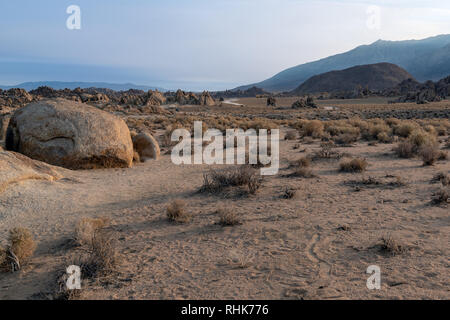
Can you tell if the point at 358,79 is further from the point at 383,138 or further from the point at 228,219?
the point at 228,219

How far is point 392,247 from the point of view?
4754 millimetres

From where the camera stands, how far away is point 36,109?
9.66 meters

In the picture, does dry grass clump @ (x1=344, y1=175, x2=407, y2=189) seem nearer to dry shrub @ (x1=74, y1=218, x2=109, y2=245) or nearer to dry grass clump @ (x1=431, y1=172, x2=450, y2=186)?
dry grass clump @ (x1=431, y1=172, x2=450, y2=186)

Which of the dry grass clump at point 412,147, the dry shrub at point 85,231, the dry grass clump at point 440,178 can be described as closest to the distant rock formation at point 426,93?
the dry grass clump at point 412,147

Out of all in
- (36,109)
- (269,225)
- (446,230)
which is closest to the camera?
(446,230)

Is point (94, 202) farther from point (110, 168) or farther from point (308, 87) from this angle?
point (308, 87)

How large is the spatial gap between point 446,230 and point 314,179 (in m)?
3.69

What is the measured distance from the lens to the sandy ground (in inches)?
155

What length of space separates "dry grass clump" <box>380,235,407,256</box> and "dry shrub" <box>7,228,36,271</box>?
4.98 metres

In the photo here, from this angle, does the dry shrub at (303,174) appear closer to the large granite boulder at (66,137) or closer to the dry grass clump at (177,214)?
the dry grass clump at (177,214)

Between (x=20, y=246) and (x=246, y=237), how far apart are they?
3.23 meters

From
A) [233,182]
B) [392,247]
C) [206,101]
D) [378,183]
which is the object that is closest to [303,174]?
[378,183]

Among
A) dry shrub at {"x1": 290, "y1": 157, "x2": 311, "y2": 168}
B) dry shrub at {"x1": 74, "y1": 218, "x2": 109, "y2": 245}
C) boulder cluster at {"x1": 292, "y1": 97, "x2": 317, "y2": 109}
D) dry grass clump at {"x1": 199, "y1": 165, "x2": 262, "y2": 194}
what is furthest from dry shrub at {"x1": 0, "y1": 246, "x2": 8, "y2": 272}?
boulder cluster at {"x1": 292, "y1": 97, "x2": 317, "y2": 109}
